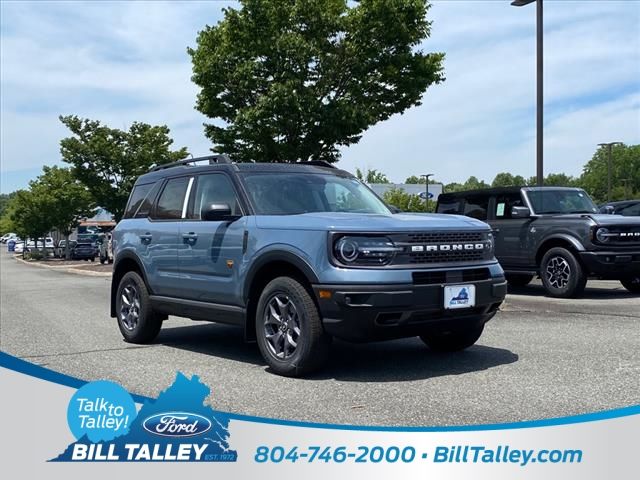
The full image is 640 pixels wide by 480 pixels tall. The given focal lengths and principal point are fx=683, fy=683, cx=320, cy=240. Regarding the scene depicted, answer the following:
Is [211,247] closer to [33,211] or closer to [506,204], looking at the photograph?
[506,204]

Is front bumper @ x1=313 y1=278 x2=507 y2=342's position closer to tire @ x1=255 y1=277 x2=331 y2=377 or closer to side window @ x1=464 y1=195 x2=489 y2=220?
tire @ x1=255 y1=277 x2=331 y2=377

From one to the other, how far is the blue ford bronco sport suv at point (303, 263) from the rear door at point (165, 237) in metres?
0.02

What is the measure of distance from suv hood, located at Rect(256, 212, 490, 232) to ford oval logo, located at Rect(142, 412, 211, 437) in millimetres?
2279

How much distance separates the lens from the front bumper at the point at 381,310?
17.1ft

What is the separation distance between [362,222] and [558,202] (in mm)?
7940

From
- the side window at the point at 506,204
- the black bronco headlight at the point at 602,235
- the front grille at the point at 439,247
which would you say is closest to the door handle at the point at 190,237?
the front grille at the point at 439,247

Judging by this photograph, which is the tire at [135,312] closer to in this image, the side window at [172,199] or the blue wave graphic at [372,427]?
the side window at [172,199]

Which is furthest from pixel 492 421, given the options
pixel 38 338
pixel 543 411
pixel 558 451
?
pixel 38 338

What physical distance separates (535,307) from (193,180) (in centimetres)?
588

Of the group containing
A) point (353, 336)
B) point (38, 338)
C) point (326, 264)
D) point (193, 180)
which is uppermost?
point (193, 180)

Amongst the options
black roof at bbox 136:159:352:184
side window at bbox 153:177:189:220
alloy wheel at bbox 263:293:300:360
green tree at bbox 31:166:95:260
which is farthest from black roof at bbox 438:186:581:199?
green tree at bbox 31:166:95:260

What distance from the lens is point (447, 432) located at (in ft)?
11.8

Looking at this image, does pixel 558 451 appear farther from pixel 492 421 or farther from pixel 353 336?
pixel 353 336

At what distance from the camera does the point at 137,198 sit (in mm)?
8242
